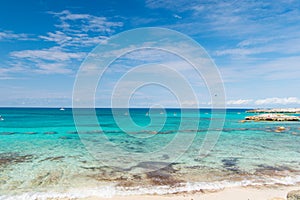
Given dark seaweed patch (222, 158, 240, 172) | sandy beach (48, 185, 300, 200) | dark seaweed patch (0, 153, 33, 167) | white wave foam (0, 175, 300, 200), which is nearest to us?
sandy beach (48, 185, 300, 200)

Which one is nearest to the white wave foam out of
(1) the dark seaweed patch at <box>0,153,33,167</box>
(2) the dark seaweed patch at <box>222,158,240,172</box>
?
(2) the dark seaweed patch at <box>222,158,240,172</box>

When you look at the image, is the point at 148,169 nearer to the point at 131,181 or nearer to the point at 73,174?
the point at 131,181

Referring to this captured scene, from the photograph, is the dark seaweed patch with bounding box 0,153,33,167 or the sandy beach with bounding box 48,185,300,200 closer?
the sandy beach with bounding box 48,185,300,200

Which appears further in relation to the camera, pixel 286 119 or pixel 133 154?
pixel 286 119

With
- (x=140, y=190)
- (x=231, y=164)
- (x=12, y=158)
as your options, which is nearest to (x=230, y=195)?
(x=140, y=190)

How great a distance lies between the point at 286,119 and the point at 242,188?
62404 millimetres

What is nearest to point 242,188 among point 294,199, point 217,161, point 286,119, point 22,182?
point 294,199

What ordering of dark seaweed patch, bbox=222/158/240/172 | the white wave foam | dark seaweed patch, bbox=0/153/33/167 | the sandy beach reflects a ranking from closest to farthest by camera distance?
the sandy beach, the white wave foam, dark seaweed patch, bbox=222/158/240/172, dark seaweed patch, bbox=0/153/33/167

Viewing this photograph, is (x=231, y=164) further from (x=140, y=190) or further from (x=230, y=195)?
(x=140, y=190)

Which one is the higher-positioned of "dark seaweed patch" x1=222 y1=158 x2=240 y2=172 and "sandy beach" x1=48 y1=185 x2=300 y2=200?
"sandy beach" x1=48 y1=185 x2=300 y2=200

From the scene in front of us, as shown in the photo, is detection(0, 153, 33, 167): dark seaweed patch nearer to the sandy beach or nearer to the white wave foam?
the white wave foam

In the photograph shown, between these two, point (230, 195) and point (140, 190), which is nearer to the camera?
point (230, 195)

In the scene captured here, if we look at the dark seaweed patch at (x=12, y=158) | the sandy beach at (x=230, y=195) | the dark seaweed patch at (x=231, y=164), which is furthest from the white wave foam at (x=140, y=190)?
the dark seaweed patch at (x=12, y=158)

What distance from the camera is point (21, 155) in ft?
62.1
